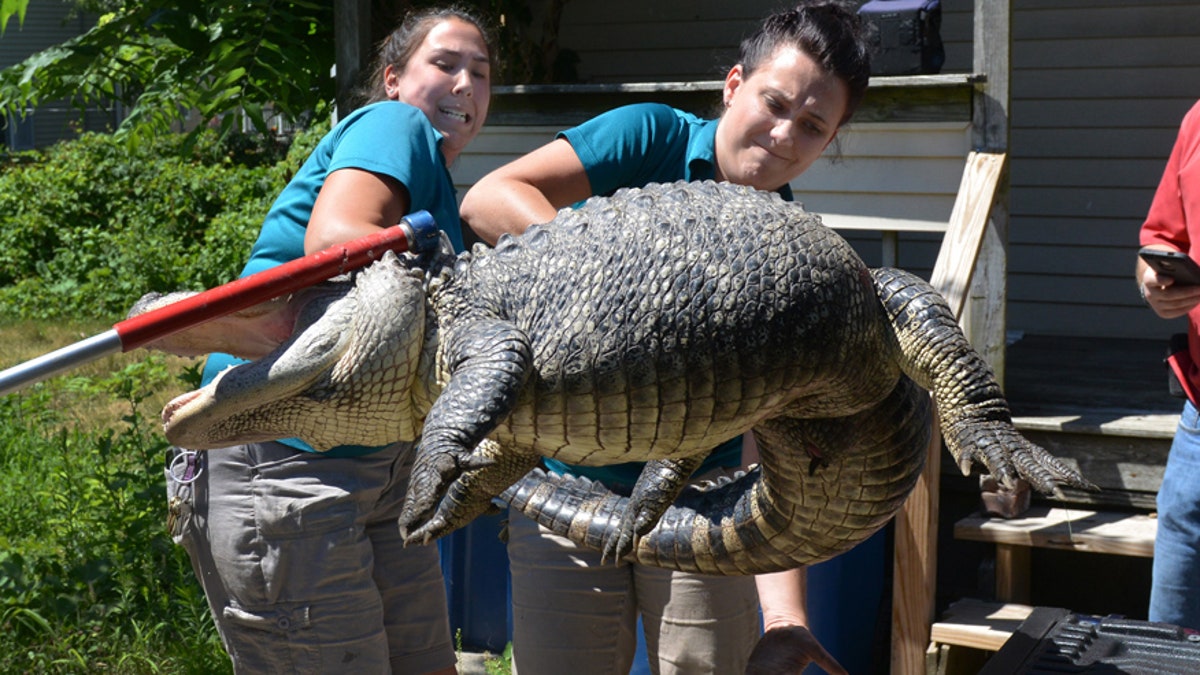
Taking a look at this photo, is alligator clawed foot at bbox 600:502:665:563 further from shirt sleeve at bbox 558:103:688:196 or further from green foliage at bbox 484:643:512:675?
green foliage at bbox 484:643:512:675

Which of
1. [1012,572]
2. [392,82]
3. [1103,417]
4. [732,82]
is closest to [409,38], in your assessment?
[392,82]

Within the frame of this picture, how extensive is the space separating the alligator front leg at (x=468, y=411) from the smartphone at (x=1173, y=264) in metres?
1.37

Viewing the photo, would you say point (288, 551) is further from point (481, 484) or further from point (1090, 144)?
point (1090, 144)

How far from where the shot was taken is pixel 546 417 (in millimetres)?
1037

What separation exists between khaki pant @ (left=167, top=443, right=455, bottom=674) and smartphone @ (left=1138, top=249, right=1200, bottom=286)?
1387mm

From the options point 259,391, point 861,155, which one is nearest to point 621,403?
point 259,391

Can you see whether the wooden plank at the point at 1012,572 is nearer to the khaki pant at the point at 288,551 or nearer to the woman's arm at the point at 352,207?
the khaki pant at the point at 288,551

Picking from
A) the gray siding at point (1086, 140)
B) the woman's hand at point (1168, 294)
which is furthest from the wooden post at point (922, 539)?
the gray siding at point (1086, 140)

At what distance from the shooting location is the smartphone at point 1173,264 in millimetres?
1950

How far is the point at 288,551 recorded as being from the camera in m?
2.18

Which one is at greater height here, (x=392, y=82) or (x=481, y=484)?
(x=392, y=82)

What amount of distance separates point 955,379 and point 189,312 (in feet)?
2.40

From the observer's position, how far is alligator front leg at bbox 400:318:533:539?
3.25ft

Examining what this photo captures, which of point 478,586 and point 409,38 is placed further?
point 478,586
